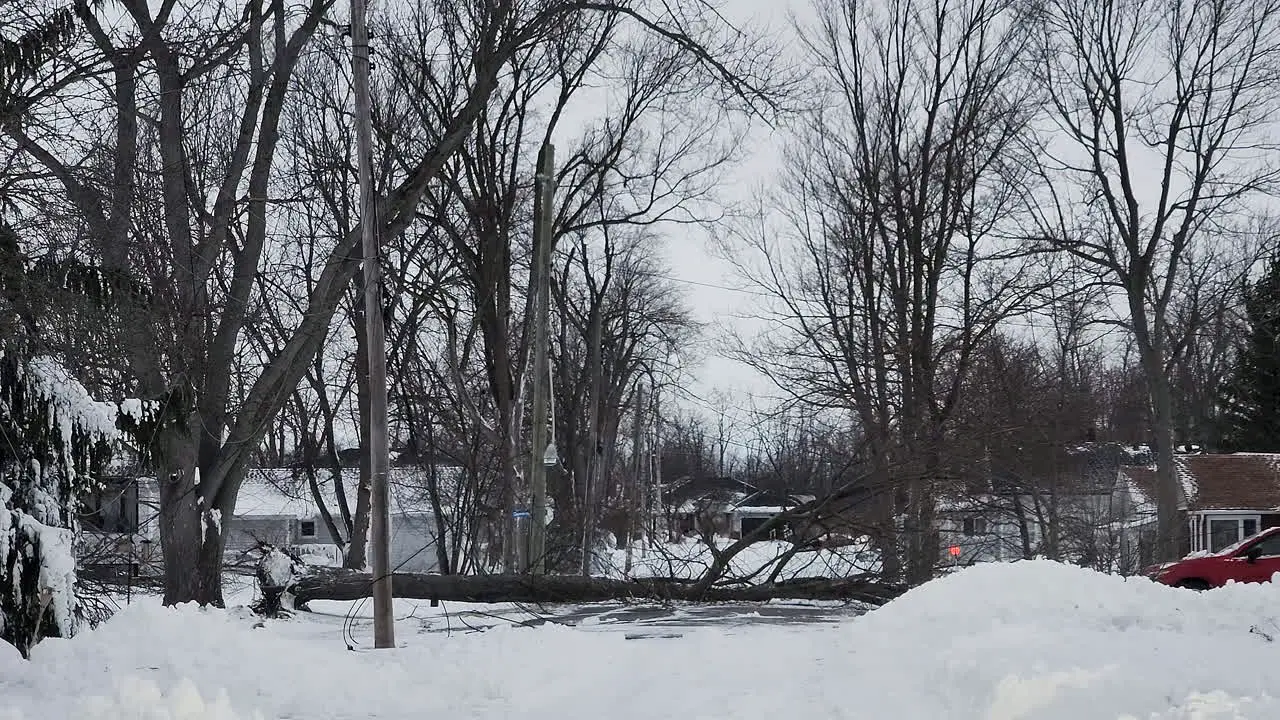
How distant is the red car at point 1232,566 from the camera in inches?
708

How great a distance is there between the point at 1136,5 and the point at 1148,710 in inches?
954

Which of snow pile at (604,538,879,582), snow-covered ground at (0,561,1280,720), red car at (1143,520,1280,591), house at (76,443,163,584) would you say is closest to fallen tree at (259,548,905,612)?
snow pile at (604,538,879,582)

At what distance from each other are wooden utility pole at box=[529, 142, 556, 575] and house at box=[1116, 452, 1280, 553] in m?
22.8

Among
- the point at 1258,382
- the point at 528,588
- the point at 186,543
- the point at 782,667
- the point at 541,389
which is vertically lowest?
the point at 782,667

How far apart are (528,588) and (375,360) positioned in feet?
17.9

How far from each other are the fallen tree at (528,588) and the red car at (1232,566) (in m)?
4.81

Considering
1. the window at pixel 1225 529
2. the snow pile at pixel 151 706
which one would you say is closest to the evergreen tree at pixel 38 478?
the snow pile at pixel 151 706

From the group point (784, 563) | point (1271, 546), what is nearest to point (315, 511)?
point (784, 563)

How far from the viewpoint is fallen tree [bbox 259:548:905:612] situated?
51.8ft

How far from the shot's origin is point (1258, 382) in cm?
4291

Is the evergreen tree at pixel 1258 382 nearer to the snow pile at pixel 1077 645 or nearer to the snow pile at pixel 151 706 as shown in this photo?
the snow pile at pixel 1077 645

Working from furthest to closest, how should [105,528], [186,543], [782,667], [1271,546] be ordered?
[1271,546] < [105,528] < [186,543] < [782,667]

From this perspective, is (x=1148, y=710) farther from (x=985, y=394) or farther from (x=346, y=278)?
(x=985, y=394)

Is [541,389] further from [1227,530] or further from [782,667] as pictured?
[1227,530]
